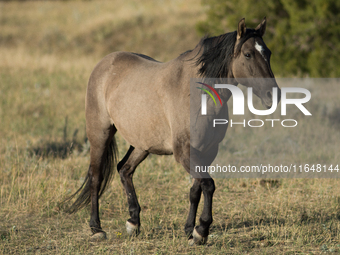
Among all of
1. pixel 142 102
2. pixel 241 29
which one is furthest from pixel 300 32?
pixel 241 29

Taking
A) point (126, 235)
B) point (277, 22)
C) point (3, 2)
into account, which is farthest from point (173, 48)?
point (3, 2)

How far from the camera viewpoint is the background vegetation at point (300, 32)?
13094 millimetres

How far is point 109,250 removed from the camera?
4.30 metres

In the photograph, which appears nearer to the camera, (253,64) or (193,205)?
(253,64)

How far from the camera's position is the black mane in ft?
13.1

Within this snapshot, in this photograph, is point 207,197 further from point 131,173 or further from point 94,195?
point 94,195

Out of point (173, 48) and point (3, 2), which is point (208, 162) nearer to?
point (173, 48)

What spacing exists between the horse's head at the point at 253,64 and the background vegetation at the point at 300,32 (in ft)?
31.0

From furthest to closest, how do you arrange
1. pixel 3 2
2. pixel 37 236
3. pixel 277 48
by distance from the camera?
pixel 3 2 < pixel 277 48 < pixel 37 236

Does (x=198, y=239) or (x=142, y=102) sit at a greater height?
(x=142, y=102)

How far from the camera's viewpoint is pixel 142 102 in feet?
15.3

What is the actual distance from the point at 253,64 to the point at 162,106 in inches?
44.6

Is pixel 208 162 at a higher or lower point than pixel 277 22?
lower

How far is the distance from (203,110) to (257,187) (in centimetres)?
260
